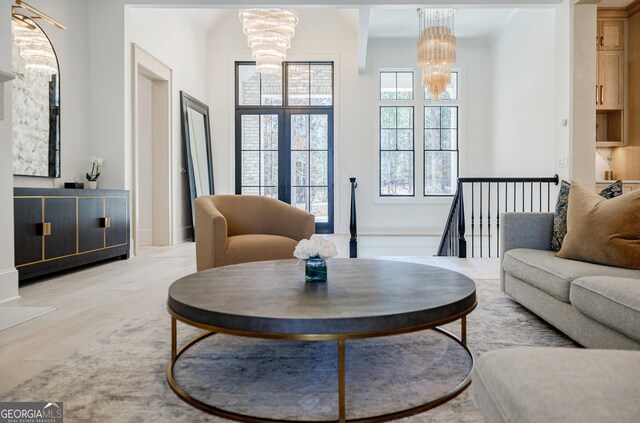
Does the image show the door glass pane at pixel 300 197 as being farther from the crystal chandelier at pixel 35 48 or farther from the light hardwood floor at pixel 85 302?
the crystal chandelier at pixel 35 48

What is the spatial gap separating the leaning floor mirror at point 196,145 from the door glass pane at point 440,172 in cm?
408

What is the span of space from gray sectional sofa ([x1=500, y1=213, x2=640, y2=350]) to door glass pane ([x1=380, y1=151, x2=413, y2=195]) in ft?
17.6

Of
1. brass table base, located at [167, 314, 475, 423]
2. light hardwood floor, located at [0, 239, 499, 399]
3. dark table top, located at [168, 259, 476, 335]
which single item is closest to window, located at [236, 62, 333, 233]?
light hardwood floor, located at [0, 239, 499, 399]

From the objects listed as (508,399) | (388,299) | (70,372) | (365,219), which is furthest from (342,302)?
(365,219)

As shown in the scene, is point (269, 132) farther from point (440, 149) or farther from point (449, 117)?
point (449, 117)

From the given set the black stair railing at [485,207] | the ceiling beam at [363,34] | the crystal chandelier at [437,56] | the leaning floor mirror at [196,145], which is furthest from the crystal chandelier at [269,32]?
the black stair railing at [485,207]

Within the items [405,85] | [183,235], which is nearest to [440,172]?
[405,85]

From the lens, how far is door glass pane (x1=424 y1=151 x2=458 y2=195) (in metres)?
8.32

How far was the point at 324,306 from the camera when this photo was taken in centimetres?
145

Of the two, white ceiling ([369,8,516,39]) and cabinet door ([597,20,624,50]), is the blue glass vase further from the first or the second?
white ceiling ([369,8,516,39])

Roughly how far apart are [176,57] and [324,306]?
6.30 metres

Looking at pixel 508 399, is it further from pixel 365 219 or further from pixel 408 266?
pixel 365 219

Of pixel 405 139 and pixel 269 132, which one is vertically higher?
pixel 269 132

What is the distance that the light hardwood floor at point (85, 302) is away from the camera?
1.99m
